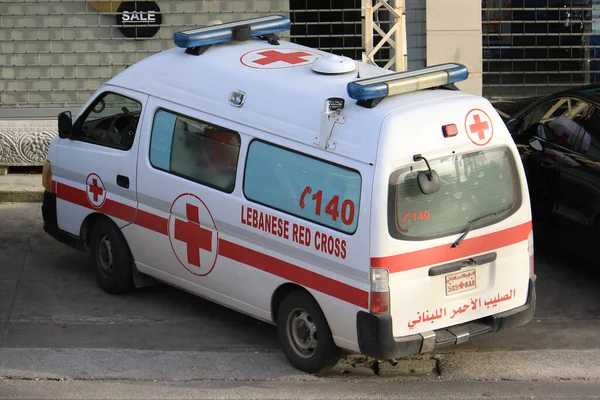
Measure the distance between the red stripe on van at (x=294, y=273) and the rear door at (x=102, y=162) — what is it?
1244 millimetres

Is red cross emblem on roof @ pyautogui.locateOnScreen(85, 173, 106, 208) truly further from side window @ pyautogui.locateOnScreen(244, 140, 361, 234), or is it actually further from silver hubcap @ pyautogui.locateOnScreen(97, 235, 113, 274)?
side window @ pyautogui.locateOnScreen(244, 140, 361, 234)

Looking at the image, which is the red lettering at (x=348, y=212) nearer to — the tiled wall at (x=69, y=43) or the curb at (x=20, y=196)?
the curb at (x=20, y=196)

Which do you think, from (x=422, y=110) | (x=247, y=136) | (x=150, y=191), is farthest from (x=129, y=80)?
(x=422, y=110)

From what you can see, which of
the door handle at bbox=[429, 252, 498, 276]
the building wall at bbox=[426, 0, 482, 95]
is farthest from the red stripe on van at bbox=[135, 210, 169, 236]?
the building wall at bbox=[426, 0, 482, 95]

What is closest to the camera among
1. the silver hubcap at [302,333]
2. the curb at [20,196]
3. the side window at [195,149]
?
the silver hubcap at [302,333]

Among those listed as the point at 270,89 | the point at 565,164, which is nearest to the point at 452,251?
the point at 270,89

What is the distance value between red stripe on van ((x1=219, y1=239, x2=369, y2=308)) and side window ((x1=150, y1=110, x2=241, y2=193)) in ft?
1.53

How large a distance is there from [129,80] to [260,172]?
1850 mm

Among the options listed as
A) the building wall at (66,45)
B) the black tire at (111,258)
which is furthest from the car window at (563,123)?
the building wall at (66,45)

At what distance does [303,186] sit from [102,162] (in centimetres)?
237

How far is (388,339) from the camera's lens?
24.2 feet

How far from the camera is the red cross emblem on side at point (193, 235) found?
28.0ft

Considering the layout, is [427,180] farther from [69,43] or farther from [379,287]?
[69,43]

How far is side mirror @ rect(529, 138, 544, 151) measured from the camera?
1038cm
